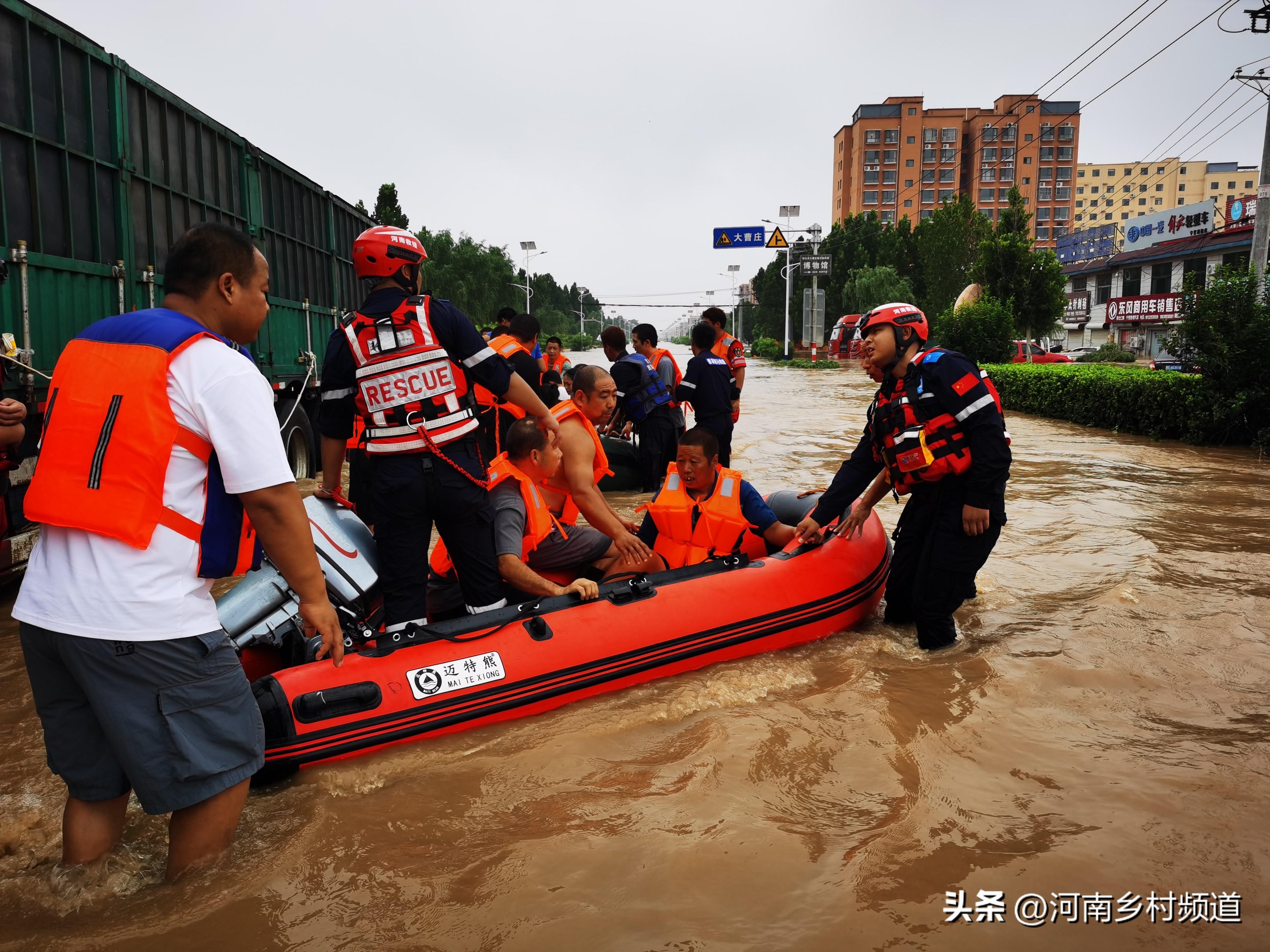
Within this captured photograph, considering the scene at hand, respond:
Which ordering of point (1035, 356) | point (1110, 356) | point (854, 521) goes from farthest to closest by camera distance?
point (1110, 356), point (1035, 356), point (854, 521)

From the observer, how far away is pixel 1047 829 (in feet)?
8.61

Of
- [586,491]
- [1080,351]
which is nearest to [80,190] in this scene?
[586,491]

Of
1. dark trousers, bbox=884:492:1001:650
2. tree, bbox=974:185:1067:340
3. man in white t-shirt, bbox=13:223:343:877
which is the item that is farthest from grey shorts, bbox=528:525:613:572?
tree, bbox=974:185:1067:340

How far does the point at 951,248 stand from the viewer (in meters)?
34.1

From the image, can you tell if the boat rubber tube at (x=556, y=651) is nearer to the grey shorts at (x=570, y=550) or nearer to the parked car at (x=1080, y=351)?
the grey shorts at (x=570, y=550)

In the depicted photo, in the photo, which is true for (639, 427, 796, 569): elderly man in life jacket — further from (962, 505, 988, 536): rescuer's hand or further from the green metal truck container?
the green metal truck container

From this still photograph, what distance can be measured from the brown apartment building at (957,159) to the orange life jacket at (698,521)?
314 ft

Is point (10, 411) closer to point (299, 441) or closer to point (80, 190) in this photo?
point (80, 190)

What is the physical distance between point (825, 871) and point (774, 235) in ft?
137

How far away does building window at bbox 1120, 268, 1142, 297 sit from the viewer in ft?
127

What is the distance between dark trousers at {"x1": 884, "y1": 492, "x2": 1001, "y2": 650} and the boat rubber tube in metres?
0.18

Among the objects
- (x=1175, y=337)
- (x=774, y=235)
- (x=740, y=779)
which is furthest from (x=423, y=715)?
(x=774, y=235)

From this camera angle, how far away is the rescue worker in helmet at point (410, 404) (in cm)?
314

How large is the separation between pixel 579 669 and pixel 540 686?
0.57 feet
